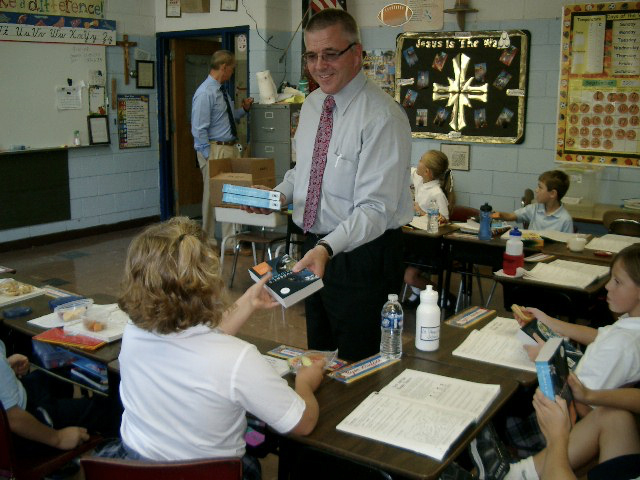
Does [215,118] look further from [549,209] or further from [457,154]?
[549,209]

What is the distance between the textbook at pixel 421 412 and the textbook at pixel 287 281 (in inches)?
14.4

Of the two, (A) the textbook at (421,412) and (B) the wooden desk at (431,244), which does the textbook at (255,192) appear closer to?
(A) the textbook at (421,412)

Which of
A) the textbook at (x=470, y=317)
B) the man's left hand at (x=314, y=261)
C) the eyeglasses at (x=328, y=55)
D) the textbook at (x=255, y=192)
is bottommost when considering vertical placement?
the textbook at (x=470, y=317)

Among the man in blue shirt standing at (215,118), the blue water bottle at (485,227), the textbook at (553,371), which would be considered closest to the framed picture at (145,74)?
the man in blue shirt standing at (215,118)

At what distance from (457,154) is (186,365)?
5.52m

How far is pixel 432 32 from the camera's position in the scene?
22.4 ft

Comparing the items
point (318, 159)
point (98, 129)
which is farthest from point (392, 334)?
point (98, 129)

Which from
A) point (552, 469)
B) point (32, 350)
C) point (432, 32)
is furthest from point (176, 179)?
point (552, 469)

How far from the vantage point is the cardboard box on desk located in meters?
6.07

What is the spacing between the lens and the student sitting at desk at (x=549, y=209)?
4.86m

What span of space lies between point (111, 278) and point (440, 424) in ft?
16.0

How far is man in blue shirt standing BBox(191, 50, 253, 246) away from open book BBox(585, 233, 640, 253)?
3755mm

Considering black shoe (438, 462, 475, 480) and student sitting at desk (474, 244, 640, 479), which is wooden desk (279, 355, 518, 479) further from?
student sitting at desk (474, 244, 640, 479)

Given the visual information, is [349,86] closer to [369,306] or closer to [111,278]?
[369,306]
